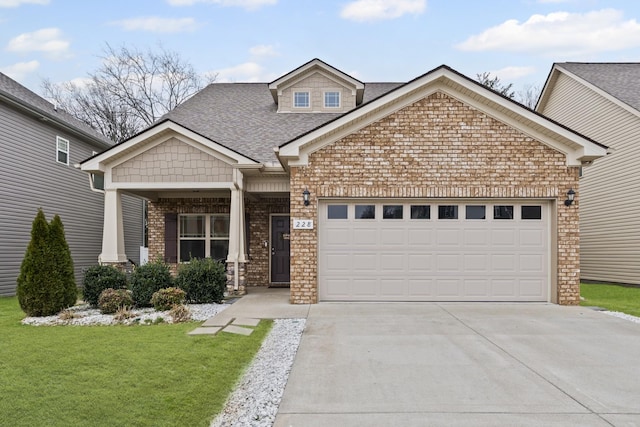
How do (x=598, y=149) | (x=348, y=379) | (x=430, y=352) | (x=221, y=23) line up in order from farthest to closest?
(x=221, y=23) → (x=598, y=149) → (x=430, y=352) → (x=348, y=379)

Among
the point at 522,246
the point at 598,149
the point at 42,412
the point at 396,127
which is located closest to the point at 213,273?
the point at 396,127

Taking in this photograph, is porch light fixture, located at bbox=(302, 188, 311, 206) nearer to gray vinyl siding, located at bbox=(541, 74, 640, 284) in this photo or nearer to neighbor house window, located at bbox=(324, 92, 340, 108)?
neighbor house window, located at bbox=(324, 92, 340, 108)

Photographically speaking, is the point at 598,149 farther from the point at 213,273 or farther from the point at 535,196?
the point at 213,273

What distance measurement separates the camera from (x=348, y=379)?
15.3ft

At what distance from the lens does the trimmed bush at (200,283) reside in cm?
961

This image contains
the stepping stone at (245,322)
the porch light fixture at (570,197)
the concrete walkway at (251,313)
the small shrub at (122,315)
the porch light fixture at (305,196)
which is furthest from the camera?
the porch light fixture at (305,196)

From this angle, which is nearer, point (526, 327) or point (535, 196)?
point (526, 327)

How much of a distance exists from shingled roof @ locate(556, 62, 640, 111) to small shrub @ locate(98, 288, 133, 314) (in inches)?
613

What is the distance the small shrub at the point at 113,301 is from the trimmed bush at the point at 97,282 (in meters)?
0.59

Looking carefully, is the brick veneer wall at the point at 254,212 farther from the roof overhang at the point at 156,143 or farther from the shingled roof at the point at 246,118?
the roof overhang at the point at 156,143

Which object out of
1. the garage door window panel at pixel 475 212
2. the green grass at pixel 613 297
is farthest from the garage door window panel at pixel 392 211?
the green grass at pixel 613 297

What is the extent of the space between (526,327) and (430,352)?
8.12 ft

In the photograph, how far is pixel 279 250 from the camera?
13.0 m

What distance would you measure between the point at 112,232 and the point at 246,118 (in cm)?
578
